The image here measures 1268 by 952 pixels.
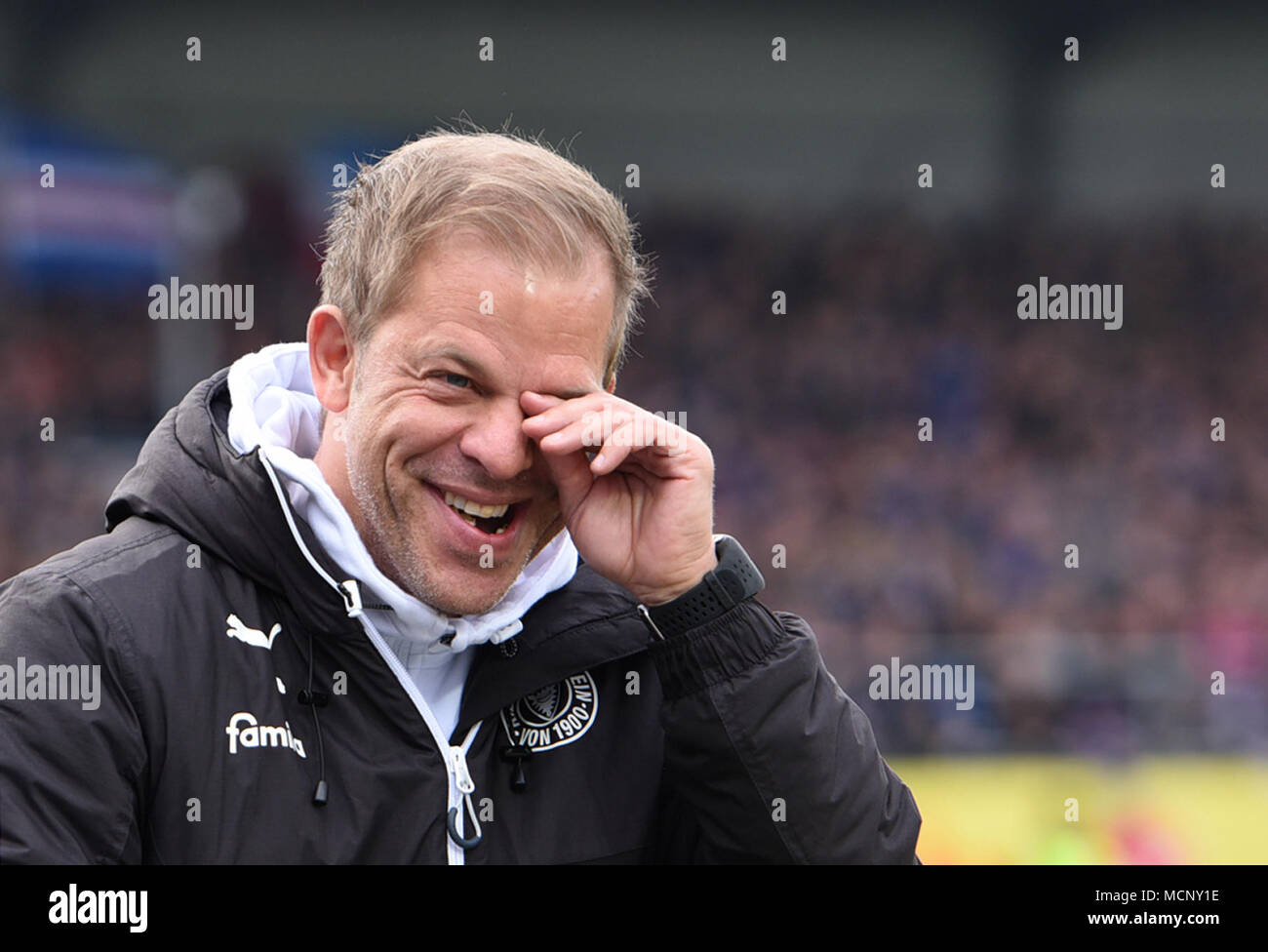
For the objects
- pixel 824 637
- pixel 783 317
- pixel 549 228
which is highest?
pixel 549 228

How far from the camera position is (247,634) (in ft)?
6.36

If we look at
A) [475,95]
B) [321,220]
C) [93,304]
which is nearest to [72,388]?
[93,304]

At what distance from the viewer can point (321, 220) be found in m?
14.3

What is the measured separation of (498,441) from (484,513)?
121mm

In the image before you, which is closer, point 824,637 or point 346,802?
point 346,802

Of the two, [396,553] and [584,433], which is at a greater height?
[584,433]

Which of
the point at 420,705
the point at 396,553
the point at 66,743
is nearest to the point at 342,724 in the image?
the point at 420,705

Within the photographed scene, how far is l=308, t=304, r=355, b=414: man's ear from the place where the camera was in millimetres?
2148

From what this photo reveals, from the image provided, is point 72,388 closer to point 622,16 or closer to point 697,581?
point 622,16

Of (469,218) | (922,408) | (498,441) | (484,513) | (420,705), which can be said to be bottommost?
(922,408)

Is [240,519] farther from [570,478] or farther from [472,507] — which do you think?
[570,478]
